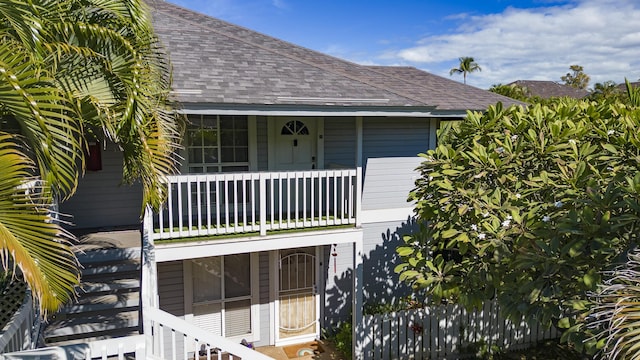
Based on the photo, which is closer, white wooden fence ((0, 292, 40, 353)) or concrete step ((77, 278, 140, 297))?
white wooden fence ((0, 292, 40, 353))

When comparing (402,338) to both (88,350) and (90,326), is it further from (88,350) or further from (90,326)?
(88,350)

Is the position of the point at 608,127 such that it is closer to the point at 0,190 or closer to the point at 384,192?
the point at 384,192

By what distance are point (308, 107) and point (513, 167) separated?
353cm

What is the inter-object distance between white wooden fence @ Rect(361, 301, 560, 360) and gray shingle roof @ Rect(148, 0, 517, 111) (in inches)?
176

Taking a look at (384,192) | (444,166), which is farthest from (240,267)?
(444,166)

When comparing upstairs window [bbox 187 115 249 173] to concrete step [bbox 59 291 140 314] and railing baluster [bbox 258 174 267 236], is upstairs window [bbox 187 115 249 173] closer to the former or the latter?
railing baluster [bbox 258 174 267 236]

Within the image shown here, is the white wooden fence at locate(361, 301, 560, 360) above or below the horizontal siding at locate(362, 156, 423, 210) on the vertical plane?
below

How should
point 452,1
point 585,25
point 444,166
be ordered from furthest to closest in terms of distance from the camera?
1. point 585,25
2. point 452,1
3. point 444,166

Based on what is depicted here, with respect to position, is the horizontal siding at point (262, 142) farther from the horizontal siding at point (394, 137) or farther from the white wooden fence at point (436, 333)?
the white wooden fence at point (436, 333)

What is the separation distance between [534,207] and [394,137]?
466 cm

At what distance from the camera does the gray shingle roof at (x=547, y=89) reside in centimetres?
4274

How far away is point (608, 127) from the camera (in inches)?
247

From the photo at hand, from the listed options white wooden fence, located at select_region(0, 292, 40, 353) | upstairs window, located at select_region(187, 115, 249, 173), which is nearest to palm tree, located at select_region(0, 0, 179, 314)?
white wooden fence, located at select_region(0, 292, 40, 353)

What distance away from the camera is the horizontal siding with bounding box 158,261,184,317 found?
8.93 metres
